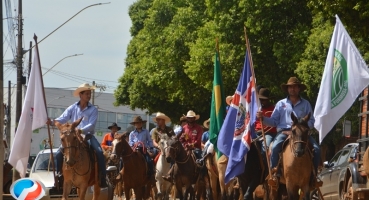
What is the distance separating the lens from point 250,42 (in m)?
36.0

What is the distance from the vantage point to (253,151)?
18.2m

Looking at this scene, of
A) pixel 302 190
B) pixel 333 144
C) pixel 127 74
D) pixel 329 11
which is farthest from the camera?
pixel 127 74

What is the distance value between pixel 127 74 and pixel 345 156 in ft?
136

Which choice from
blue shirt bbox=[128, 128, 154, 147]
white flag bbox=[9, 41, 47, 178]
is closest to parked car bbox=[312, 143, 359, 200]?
blue shirt bbox=[128, 128, 154, 147]

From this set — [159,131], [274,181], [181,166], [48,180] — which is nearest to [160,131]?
[159,131]

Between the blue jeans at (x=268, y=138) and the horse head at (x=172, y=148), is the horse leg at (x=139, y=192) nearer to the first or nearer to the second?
the horse head at (x=172, y=148)

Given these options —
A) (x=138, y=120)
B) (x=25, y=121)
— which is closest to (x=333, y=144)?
(x=138, y=120)

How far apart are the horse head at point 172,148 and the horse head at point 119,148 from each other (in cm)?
100

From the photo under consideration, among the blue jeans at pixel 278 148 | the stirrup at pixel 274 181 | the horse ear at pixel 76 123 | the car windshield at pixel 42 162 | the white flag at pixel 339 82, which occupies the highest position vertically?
the white flag at pixel 339 82

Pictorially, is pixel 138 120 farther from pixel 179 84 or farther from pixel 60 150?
pixel 179 84

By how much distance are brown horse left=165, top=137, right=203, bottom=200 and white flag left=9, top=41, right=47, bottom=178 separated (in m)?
6.03

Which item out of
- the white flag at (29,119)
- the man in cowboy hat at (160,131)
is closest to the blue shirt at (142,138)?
the man in cowboy hat at (160,131)

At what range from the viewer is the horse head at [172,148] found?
22844 mm

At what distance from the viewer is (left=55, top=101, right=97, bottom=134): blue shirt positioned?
17.7 metres
